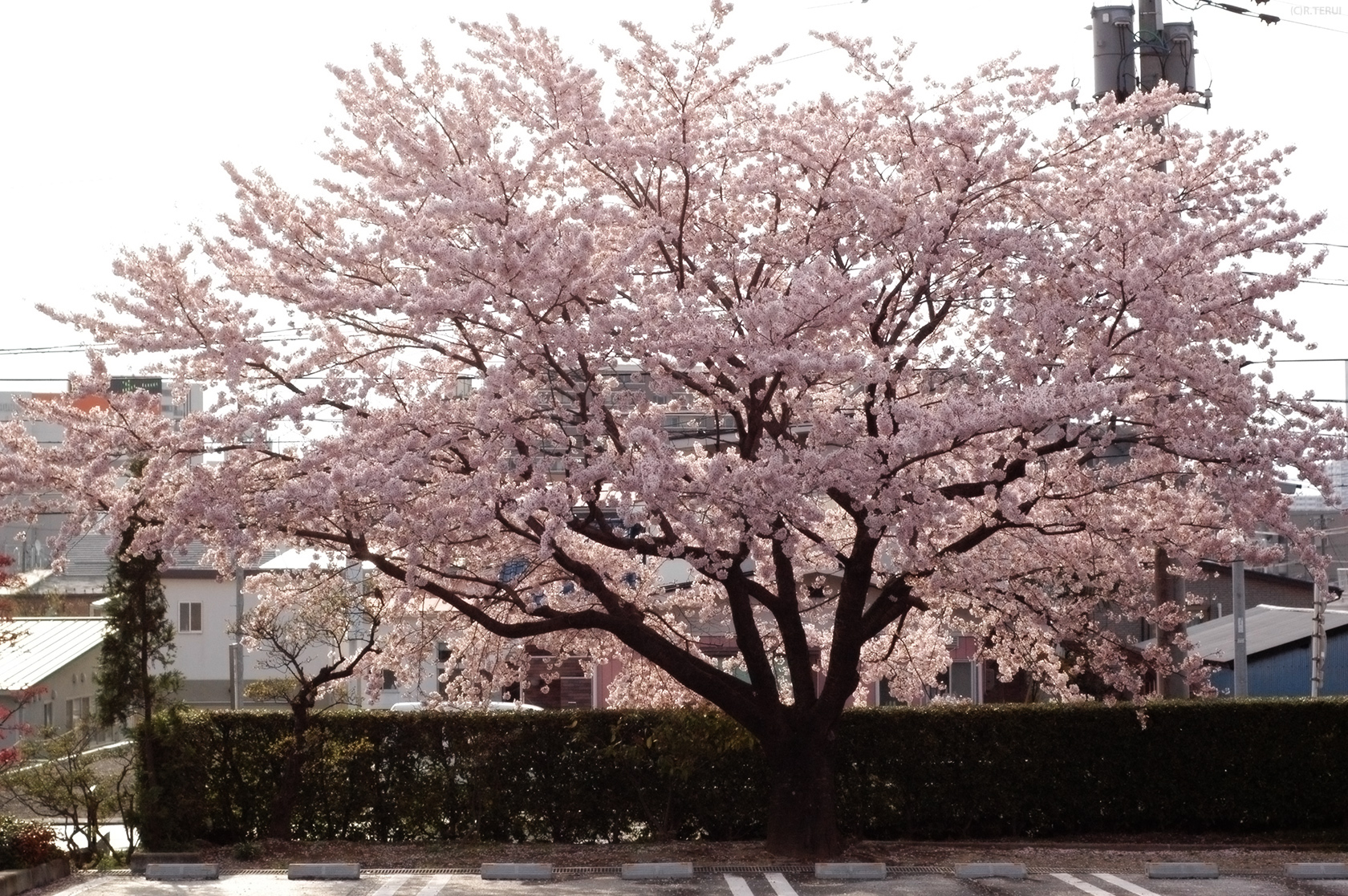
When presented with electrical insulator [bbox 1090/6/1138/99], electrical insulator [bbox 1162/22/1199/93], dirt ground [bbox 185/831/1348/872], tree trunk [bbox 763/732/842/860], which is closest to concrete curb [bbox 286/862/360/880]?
dirt ground [bbox 185/831/1348/872]

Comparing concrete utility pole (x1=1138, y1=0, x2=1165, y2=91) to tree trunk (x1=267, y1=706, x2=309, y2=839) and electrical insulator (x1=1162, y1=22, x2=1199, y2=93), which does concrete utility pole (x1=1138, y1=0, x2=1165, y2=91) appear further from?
tree trunk (x1=267, y1=706, x2=309, y2=839)

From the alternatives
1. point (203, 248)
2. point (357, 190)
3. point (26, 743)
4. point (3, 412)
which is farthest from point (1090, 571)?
point (3, 412)

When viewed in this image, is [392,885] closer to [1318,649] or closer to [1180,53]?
[1180,53]

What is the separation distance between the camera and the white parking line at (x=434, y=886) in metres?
12.1

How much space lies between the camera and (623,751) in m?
14.8

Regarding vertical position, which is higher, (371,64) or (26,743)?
(371,64)

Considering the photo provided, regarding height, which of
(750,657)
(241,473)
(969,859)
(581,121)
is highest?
(581,121)

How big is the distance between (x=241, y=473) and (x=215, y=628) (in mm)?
26545

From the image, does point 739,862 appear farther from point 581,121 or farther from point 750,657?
point 581,121

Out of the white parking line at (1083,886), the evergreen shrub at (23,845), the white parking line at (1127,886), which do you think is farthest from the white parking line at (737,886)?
the evergreen shrub at (23,845)

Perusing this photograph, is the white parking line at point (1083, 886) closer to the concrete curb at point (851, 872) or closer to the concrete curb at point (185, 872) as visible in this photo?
the concrete curb at point (851, 872)

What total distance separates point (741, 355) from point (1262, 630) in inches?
687

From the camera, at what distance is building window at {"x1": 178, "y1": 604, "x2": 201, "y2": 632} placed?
36.9 metres

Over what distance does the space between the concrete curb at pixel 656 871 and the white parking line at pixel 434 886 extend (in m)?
1.65
